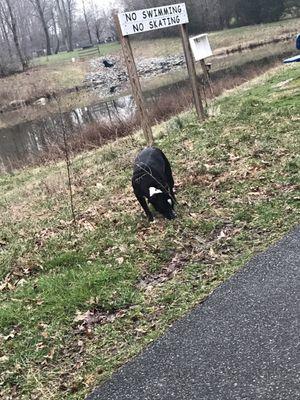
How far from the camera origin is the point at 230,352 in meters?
3.64

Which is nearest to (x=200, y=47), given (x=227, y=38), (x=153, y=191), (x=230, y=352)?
(x=153, y=191)

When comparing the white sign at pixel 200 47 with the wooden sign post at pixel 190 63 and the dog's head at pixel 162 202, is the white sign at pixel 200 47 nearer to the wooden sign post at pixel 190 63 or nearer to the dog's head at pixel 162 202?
the wooden sign post at pixel 190 63

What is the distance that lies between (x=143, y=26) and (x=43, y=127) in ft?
70.3

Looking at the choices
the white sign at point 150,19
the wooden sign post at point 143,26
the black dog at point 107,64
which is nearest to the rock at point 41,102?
the black dog at point 107,64

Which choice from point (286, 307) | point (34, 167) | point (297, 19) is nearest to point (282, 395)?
point (286, 307)

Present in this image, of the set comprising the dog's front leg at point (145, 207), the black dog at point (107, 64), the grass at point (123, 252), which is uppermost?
the black dog at point (107, 64)

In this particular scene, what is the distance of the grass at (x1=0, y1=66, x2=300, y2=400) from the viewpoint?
415 centimetres

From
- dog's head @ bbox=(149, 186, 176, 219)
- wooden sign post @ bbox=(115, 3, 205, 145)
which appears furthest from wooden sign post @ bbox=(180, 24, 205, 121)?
dog's head @ bbox=(149, 186, 176, 219)

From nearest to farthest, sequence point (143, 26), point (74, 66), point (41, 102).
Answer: point (143, 26) < point (41, 102) < point (74, 66)

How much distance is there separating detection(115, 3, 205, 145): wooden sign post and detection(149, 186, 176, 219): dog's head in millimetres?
4212

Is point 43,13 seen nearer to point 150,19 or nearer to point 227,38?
point 227,38

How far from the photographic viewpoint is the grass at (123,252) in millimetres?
4148

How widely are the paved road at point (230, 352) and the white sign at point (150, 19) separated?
21.6ft

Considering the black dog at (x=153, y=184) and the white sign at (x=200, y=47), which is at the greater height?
the white sign at (x=200, y=47)
